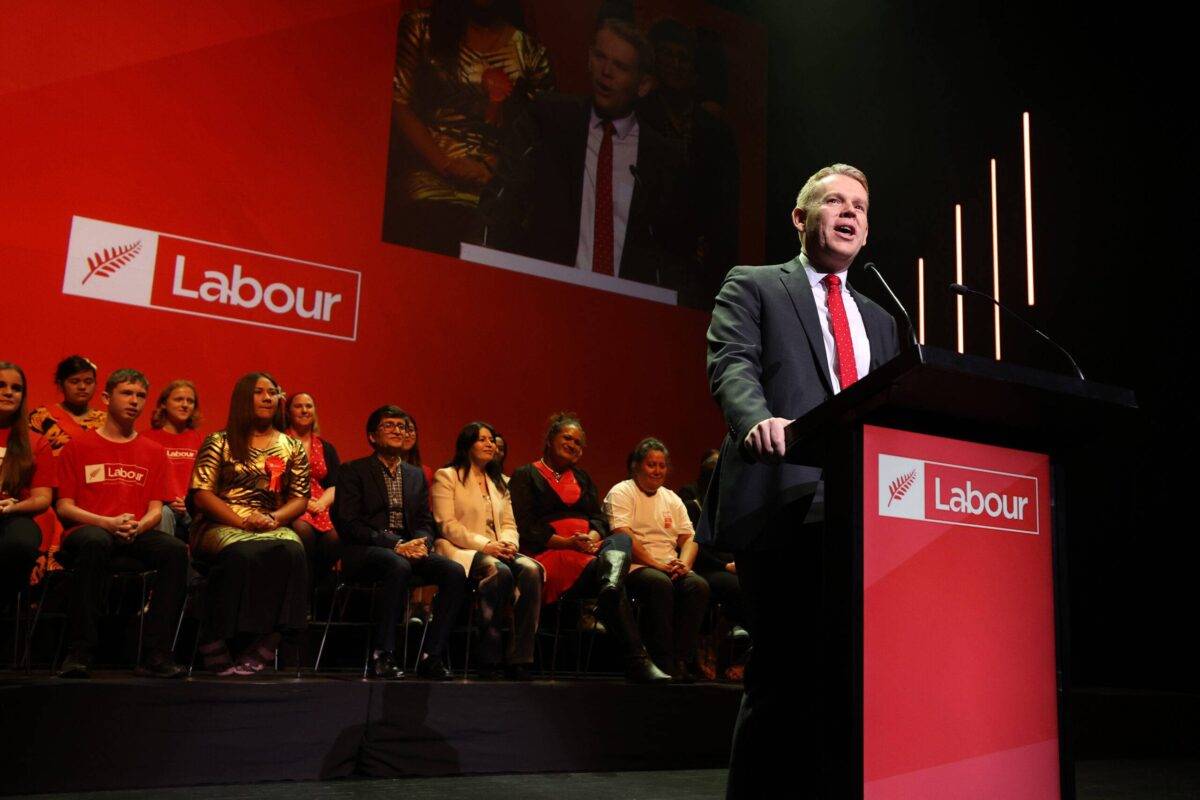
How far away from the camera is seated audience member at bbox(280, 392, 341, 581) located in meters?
4.45

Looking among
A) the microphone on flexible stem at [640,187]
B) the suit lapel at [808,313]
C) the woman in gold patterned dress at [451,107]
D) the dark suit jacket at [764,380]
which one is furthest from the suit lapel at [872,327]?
the microphone on flexible stem at [640,187]

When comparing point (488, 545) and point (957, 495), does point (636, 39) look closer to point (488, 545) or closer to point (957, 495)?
point (488, 545)

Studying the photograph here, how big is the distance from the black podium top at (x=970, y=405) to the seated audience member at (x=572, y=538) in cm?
290

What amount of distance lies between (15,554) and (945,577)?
3.05m

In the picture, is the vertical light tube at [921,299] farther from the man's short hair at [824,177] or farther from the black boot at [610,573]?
the man's short hair at [824,177]

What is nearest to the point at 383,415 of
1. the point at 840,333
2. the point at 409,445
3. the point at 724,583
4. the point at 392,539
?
the point at 409,445

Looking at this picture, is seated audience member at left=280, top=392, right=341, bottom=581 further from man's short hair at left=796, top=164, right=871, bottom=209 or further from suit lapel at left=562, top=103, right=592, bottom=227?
man's short hair at left=796, top=164, right=871, bottom=209

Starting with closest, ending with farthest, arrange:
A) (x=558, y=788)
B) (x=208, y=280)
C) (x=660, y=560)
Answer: (x=558, y=788) < (x=660, y=560) < (x=208, y=280)

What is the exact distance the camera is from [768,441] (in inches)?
59.8

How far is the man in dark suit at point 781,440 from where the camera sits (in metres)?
1.63

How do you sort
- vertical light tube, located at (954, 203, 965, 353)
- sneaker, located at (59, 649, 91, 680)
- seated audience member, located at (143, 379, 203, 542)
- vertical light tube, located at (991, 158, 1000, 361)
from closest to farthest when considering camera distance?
1. sneaker, located at (59, 649, 91, 680)
2. seated audience member, located at (143, 379, 203, 542)
3. vertical light tube, located at (991, 158, 1000, 361)
4. vertical light tube, located at (954, 203, 965, 353)

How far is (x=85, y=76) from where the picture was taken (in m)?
4.89

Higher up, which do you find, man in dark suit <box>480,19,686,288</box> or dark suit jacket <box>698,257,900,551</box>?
man in dark suit <box>480,19,686,288</box>

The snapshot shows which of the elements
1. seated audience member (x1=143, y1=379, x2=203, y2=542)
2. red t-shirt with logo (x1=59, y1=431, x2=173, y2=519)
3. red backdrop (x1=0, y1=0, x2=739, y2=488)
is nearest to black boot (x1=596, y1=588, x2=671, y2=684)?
red backdrop (x1=0, y1=0, x2=739, y2=488)
